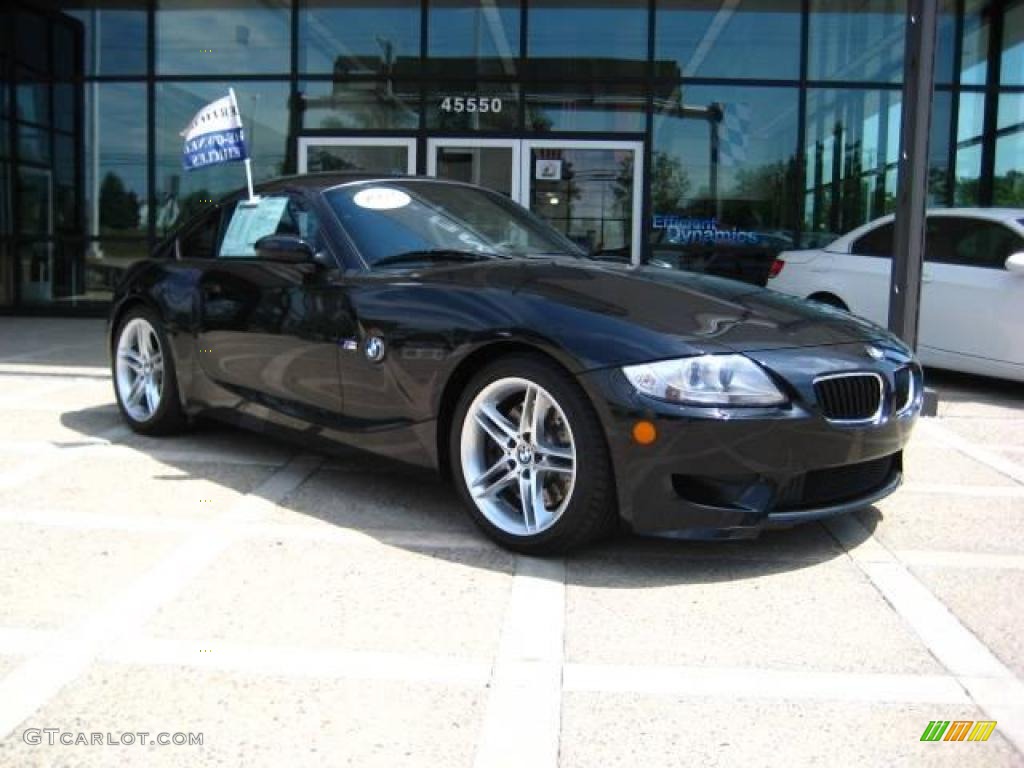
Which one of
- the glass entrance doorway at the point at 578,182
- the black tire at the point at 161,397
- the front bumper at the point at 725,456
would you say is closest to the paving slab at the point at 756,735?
the front bumper at the point at 725,456

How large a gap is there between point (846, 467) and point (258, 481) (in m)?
2.67

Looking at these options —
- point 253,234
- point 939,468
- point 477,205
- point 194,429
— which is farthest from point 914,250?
point 194,429

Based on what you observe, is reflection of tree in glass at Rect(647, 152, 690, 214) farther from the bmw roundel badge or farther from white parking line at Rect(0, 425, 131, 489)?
the bmw roundel badge

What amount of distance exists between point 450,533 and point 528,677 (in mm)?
1282

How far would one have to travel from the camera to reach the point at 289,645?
9.77 feet

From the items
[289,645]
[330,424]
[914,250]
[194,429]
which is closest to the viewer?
[289,645]

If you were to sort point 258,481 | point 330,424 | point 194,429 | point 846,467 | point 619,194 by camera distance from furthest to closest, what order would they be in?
point 619,194 → point 194,429 → point 258,481 → point 330,424 → point 846,467

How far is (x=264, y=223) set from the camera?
16.6ft

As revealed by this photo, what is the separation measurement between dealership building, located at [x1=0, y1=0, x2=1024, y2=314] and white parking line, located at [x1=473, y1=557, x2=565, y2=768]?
891 centimetres

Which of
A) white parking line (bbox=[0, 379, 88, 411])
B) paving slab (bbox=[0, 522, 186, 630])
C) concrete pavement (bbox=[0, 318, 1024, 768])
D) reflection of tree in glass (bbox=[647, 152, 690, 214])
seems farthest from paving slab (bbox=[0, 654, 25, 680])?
reflection of tree in glass (bbox=[647, 152, 690, 214])

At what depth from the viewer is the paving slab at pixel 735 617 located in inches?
116

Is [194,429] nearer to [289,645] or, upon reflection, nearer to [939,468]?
[289,645]

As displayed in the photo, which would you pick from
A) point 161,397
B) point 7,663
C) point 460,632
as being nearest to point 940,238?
point 161,397

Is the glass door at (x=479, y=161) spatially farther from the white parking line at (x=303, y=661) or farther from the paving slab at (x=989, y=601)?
the white parking line at (x=303, y=661)
